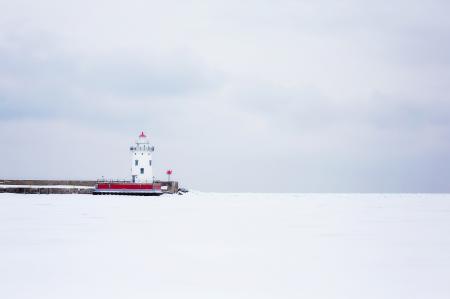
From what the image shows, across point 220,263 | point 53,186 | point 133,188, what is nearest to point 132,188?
point 133,188

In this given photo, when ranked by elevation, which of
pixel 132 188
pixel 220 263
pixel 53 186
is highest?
pixel 53 186

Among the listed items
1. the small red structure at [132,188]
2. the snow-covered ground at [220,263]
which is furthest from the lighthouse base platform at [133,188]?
the snow-covered ground at [220,263]

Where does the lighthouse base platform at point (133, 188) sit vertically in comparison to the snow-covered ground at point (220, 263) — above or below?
above

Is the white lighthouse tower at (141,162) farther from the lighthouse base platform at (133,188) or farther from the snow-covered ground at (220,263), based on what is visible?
the snow-covered ground at (220,263)

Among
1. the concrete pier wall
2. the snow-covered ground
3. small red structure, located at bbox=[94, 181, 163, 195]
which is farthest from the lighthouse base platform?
the snow-covered ground

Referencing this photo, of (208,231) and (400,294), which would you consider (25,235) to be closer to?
(208,231)

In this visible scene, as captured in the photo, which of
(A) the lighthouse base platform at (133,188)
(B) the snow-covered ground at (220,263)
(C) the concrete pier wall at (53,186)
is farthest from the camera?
(C) the concrete pier wall at (53,186)

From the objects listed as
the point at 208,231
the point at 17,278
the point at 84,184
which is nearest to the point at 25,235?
the point at 208,231

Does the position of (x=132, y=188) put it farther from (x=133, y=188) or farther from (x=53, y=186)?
(x=53, y=186)

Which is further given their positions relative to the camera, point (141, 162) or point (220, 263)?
point (141, 162)

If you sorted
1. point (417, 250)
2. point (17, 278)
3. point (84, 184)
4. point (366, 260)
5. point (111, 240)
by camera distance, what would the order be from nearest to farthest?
1. point (17, 278)
2. point (366, 260)
3. point (417, 250)
4. point (111, 240)
5. point (84, 184)

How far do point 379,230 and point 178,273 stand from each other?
15.8 meters

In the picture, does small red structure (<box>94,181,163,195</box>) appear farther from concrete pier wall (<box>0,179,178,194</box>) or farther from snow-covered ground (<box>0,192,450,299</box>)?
snow-covered ground (<box>0,192,450,299</box>)

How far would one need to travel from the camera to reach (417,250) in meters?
20.6
